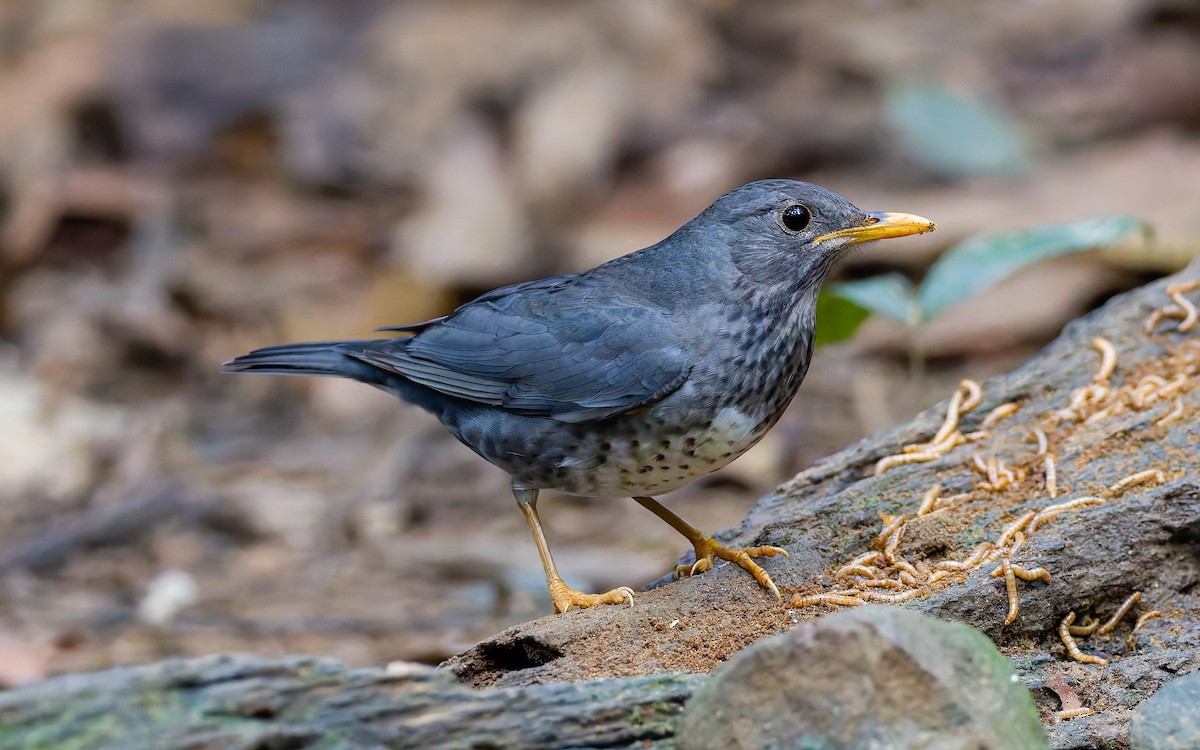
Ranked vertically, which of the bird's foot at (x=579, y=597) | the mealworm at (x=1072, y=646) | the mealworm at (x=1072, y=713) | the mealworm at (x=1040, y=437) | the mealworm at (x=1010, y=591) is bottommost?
the mealworm at (x=1072, y=713)

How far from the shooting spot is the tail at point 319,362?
16.0 ft

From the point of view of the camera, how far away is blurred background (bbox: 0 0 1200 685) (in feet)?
Answer: 19.7

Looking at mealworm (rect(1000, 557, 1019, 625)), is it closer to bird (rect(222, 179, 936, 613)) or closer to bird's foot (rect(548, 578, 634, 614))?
bird (rect(222, 179, 936, 613))

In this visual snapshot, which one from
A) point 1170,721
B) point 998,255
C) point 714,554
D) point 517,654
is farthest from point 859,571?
point 998,255

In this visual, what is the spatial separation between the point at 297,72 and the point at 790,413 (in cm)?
511

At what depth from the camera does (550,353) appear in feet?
14.5

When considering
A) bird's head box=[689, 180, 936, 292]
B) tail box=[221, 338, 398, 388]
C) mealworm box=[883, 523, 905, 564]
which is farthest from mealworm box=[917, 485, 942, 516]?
tail box=[221, 338, 398, 388]

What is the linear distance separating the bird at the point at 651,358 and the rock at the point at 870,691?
1.26 meters

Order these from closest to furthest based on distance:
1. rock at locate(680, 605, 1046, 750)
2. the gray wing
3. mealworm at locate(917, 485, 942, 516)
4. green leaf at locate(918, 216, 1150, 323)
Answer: rock at locate(680, 605, 1046, 750) → mealworm at locate(917, 485, 942, 516) → the gray wing → green leaf at locate(918, 216, 1150, 323)

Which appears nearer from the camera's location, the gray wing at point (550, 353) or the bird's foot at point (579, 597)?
the bird's foot at point (579, 597)

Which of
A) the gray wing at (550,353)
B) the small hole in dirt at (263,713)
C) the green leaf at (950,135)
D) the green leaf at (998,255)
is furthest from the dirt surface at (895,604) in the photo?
the green leaf at (950,135)

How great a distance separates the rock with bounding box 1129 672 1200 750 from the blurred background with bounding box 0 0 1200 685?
2755 millimetres

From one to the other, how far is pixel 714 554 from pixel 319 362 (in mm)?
1689

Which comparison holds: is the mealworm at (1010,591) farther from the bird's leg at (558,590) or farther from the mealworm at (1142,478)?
the bird's leg at (558,590)
